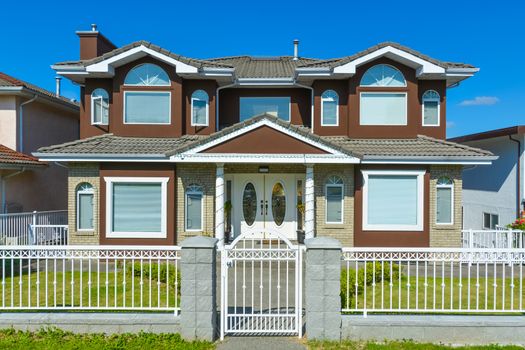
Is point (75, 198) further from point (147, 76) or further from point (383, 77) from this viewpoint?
point (383, 77)

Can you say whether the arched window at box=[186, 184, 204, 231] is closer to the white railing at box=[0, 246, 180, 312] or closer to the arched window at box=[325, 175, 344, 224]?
the white railing at box=[0, 246, 180, 312]

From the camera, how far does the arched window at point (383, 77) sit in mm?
12867

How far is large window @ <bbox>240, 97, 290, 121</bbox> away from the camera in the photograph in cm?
1439

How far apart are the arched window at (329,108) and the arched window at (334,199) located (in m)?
2.21

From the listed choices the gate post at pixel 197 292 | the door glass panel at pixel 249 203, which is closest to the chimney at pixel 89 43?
the door glass panel at pixel 249 203

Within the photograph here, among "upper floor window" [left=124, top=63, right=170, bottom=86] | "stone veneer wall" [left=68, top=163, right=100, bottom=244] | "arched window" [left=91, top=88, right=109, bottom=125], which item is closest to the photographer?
"stone veneer wall" [left=68, top=163, right=100, bottom=244]

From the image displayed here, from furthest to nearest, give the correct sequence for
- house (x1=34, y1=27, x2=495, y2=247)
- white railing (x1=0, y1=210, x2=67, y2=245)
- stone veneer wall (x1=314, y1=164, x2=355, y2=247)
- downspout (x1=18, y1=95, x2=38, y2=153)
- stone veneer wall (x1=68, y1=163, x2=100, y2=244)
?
downspout (x1=18, y1=95, x2=38, y2=153) → white railing (x1=0, y1=210, x2=67, y2=245) → stone veneer wall (x1=314, y1=164, x2=355, y2=247) → stone veneer wall (x1=68, y1=163, x2=100, y2=244) → house (x1=34, y1=27, x2=495, y2=247)

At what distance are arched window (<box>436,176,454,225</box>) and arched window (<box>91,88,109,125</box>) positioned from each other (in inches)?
444

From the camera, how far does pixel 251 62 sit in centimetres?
1702

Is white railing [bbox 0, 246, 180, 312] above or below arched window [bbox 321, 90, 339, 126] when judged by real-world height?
below

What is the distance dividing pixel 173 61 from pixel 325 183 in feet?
20.7

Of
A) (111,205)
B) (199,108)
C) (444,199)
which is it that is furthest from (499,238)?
(111,205)

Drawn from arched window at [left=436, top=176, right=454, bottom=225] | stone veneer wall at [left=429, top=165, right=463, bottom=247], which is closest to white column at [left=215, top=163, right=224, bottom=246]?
stone veneer wall at [left=429, top=165, right=463, bottom=247]

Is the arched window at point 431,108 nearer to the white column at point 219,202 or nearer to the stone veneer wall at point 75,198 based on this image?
the white column at point 219,202
